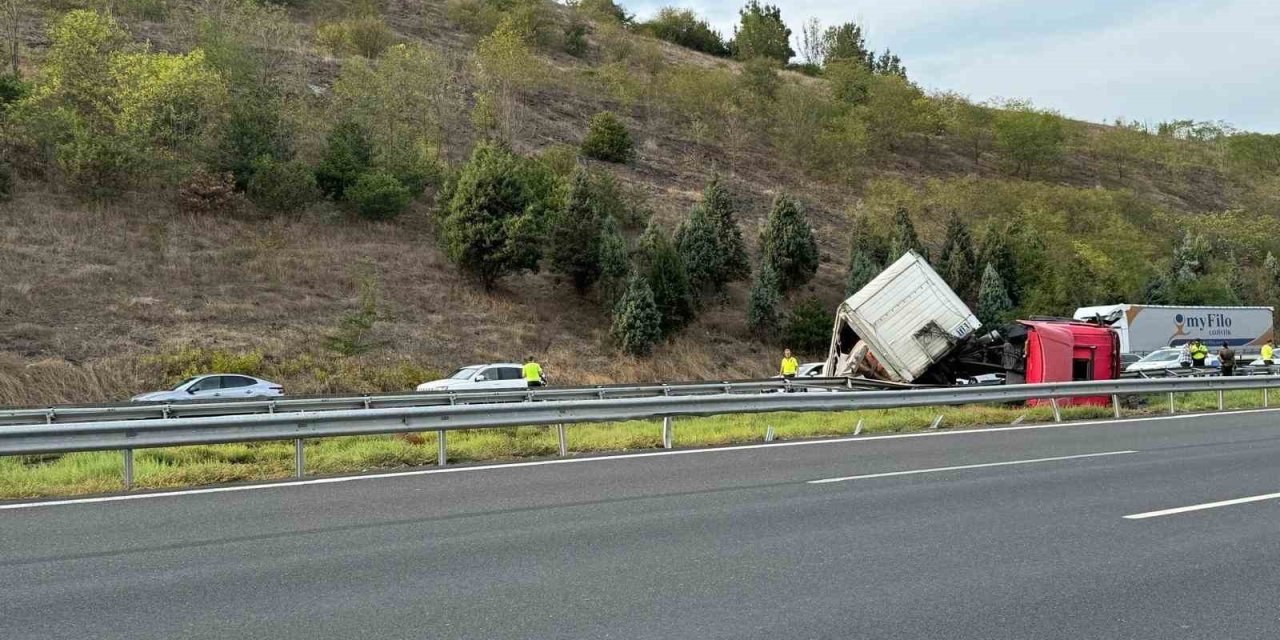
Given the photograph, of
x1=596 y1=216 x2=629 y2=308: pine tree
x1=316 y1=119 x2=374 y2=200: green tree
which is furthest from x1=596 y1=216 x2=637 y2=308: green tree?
x1=316 y1=119 x2=374 y2=200: green tree

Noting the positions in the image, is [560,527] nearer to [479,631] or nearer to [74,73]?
[479,631]

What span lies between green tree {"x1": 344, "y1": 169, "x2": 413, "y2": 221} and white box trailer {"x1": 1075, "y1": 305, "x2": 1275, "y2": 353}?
28.7 metres

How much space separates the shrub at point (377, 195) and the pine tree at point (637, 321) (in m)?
11.3

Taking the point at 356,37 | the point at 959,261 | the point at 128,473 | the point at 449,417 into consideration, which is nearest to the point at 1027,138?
the point at 959,261

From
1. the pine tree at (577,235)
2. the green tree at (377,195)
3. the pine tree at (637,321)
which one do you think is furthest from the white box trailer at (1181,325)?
the green tree at (377,195)

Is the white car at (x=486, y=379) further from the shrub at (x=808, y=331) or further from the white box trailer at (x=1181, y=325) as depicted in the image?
the white box trailer at (x=1181, y=325)

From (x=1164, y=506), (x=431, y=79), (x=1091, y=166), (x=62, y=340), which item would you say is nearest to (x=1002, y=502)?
(x=1164, y=506)

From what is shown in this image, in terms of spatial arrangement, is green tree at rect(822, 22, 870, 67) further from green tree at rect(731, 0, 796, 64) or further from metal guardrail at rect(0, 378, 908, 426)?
metal guardrail at rect(0, 378, 908, 426)

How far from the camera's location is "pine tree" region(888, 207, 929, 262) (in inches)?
1906

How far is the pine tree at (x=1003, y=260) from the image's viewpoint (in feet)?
167

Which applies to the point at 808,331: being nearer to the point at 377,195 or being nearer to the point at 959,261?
the point at 959,261

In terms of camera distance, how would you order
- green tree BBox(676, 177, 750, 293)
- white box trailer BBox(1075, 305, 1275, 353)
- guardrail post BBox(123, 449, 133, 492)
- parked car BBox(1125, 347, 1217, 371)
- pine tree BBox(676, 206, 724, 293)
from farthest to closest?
green tree BBox(676, 177, 750, 293) < pine tree BBox(676, 206, 724, 293) < white box trailer BBox(1075, 305, 1275, 353) < parked car BBox(1125, 347, 1217, 371) < guardrail post BBox(123, 449, 133, 492)

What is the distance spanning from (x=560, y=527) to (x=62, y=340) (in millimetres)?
25516

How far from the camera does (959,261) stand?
5003cm
